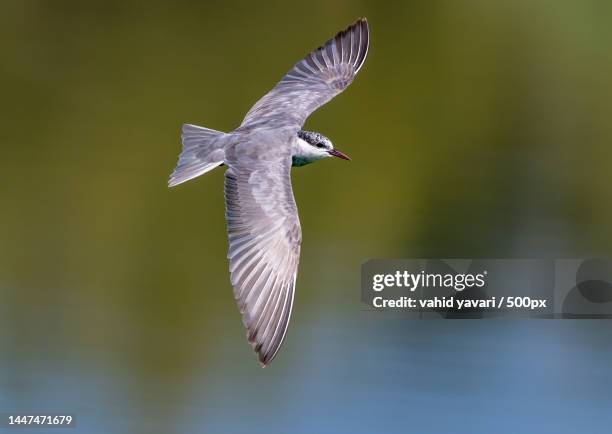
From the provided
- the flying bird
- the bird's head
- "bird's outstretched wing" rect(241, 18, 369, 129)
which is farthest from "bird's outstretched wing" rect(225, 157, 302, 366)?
"bird's outstretched wing" rect(241, 18, 369, 129)

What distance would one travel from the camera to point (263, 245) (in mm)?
3498

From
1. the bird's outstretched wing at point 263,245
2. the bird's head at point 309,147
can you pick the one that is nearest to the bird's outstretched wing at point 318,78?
the bird's head at point 309,147

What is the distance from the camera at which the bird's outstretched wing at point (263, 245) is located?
323 cm

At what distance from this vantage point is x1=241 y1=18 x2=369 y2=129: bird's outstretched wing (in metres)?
4.25

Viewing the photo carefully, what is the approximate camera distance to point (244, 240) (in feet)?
11.5

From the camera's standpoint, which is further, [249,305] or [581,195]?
[581,195]

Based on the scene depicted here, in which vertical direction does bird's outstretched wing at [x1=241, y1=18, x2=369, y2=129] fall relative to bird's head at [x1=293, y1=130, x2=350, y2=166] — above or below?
above

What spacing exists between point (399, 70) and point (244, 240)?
11.7ft

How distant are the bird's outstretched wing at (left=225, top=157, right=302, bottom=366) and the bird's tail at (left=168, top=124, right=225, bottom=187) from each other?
3.2 inches

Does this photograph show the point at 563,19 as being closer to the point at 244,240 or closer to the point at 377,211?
the point at 377,211

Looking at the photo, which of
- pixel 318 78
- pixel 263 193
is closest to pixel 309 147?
pixel 263 193

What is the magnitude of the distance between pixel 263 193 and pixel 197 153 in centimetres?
32

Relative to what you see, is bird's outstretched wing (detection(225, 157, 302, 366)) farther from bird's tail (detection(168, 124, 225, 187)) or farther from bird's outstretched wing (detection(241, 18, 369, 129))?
bird's outstretched wing (detection(241, 18, 369, 129))

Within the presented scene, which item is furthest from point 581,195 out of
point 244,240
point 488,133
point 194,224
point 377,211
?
point 244,240
